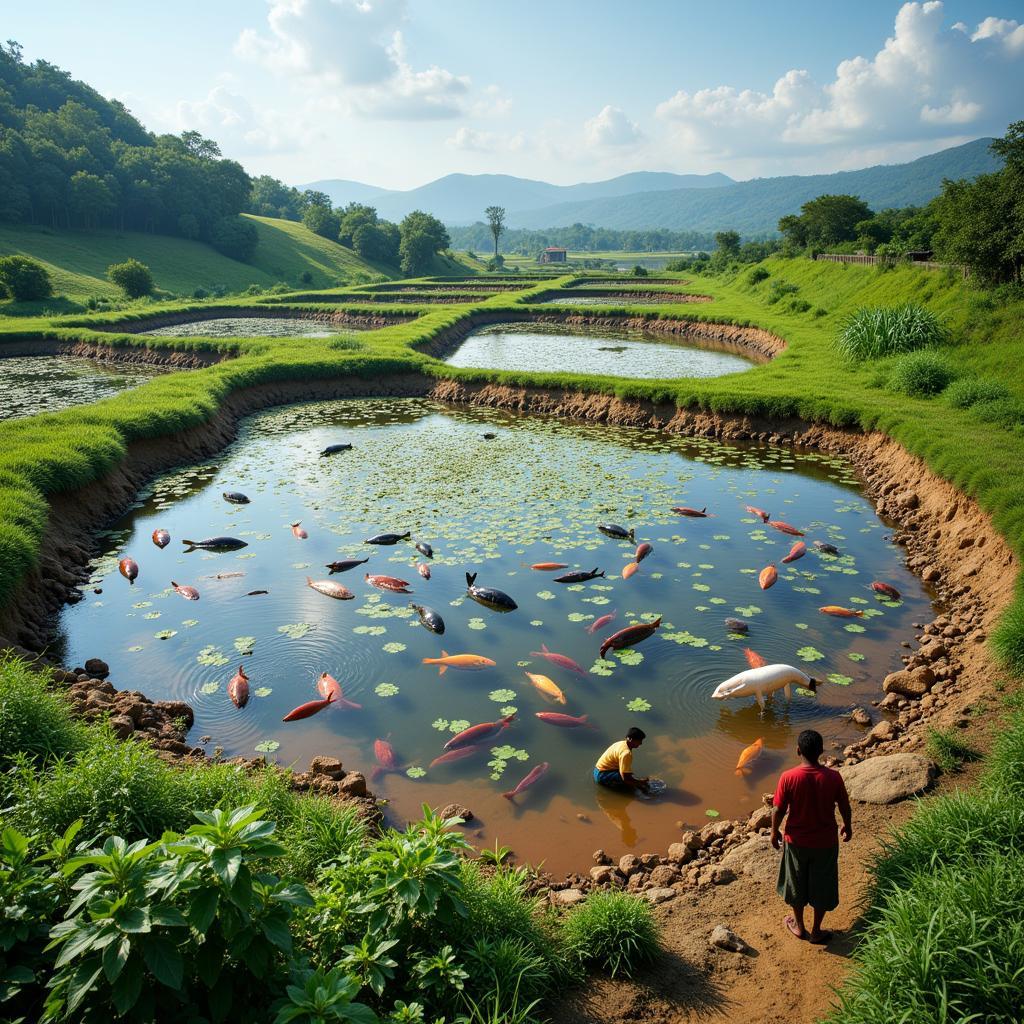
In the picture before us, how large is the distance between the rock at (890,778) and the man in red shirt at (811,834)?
175 centimetres

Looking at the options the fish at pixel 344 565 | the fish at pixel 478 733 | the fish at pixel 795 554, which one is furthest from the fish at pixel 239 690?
the fish at pixel 795 554

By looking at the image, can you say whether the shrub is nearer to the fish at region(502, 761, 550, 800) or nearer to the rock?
the fish at region(502, 761, 550, 800)

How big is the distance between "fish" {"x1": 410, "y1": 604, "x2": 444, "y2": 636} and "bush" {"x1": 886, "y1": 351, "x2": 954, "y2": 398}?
709 inches

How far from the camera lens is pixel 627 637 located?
10695 millimetres

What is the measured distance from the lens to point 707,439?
22766 mm

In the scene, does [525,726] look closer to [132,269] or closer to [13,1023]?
[13,1023]

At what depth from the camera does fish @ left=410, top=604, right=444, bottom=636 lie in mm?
11327

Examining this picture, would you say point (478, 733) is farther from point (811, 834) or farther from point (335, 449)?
point (335, 449)

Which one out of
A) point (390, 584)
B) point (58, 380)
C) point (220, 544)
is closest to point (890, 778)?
point (390, 584)

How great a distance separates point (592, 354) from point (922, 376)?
61.9 ft

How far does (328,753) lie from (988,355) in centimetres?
2375

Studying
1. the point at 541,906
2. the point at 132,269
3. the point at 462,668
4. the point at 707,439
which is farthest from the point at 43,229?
the point at 541,906

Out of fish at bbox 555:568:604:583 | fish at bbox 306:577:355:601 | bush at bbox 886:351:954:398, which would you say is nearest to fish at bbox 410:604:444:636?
fish at bbox 306:577:355:601

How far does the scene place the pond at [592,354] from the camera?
108 ft
